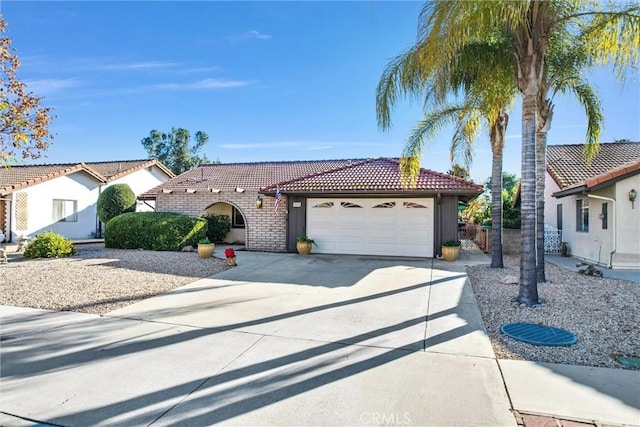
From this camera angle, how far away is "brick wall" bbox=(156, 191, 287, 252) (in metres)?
16.0

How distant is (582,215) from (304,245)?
36.7ft

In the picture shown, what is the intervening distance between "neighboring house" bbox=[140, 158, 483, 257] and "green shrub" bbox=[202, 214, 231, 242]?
0.94m

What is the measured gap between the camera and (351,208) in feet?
48.9

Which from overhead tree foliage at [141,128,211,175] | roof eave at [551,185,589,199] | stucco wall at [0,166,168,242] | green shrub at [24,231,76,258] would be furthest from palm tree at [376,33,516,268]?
overhead tree foliage at [141,128,211,175]

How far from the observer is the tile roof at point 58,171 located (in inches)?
775

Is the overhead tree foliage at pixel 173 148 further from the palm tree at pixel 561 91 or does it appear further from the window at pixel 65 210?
the palm tree at pixel 561 91

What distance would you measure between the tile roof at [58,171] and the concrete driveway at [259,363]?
1725 centimetres

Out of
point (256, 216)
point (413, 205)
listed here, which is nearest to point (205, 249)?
point (256, 216)

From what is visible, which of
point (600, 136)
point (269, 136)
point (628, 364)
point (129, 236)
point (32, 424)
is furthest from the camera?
point (269, 136)

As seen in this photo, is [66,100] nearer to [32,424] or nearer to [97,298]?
[97,298]

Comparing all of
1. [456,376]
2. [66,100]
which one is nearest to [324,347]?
[456,376]

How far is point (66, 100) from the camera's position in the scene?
1530 cm

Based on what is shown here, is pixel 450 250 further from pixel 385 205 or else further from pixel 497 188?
pixel 385 205

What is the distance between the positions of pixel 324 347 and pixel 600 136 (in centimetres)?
1003
